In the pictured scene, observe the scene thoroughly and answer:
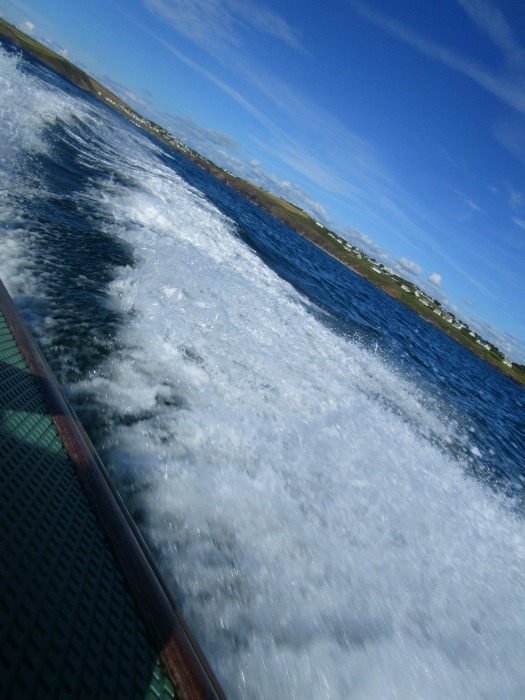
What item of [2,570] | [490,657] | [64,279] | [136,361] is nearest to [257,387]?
[136,361]

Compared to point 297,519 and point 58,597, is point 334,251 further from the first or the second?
point 58,597

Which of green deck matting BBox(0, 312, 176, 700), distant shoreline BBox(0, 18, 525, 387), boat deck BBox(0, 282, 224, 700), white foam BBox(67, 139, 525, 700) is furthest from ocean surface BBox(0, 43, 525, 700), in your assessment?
distant shoreline BBox(0, 18, 525, 387)

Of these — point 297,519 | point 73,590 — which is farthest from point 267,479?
point 73,590

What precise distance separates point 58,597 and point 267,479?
326 centimetres

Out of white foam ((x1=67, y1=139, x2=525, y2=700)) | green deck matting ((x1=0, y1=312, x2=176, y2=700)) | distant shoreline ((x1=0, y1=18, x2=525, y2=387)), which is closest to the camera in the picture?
green deck matting ((x1=0, y1=312, x2=176, y2=700))

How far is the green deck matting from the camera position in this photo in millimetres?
1537

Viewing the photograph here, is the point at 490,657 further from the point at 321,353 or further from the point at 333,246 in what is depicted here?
the point at 333,246

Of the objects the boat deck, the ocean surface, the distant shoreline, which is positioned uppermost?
the distant shoreline

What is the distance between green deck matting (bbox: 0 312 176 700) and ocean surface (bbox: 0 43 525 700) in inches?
50.5

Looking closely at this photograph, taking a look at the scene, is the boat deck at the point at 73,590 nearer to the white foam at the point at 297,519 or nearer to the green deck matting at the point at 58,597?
the green deck matting at the point at 58,597

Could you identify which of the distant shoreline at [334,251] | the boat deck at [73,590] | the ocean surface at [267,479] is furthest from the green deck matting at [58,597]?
the distant shoreline at [334,251]

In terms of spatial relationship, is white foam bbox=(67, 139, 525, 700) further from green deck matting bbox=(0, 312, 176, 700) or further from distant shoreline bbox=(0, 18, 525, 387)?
distant shoreline bbox=(0, 18, 525, 387)

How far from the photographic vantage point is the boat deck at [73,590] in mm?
1580

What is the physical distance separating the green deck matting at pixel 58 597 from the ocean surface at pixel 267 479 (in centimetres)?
128
